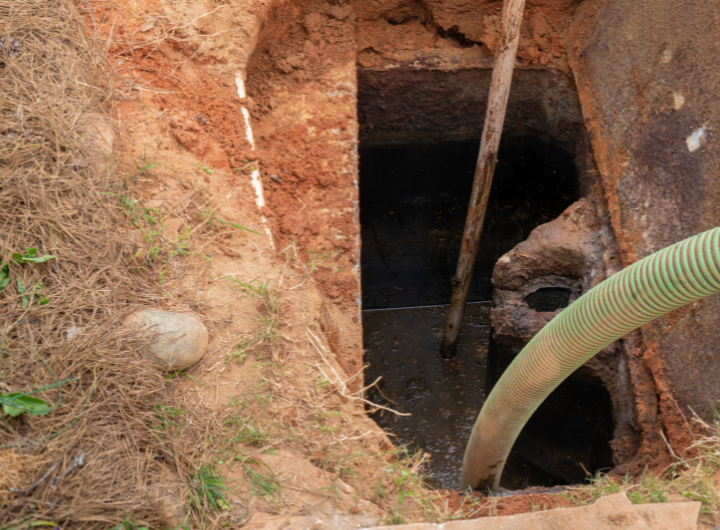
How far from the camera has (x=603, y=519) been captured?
1.82 meters

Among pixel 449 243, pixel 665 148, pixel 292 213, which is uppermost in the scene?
pixel 665 148

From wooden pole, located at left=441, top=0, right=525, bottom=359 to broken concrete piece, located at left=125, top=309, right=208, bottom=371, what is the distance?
2327 mm

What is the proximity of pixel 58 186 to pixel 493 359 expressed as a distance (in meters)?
3.03

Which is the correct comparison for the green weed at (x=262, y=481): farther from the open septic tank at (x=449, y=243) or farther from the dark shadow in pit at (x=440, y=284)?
the dark shadow in pit at (x=440, y=284)

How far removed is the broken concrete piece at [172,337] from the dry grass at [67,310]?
0.18 ft

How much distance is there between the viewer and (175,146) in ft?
8.69

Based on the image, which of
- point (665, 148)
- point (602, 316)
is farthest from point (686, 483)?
point (665, 148)

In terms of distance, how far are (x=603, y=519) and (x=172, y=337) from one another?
1787mm

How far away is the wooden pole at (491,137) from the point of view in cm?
315

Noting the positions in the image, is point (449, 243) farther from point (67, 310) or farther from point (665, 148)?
point (67, 310)

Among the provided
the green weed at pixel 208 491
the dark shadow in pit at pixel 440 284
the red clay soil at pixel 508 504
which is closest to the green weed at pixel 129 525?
the green weed at pixel 208 491

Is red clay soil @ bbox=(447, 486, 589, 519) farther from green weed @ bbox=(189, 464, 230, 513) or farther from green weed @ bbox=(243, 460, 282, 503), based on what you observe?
green weed @ bbox=(189, 464, 230, 513)

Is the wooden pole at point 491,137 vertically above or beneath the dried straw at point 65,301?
above

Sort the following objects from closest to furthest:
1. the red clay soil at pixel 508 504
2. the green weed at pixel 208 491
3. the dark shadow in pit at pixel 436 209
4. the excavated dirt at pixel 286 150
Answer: the green weed at pixel 208 491 < the red clay soil at pixel 508 504 < the excavated dirt at pixel 286 150 < the dark shadow in pit at pixel 436 209
